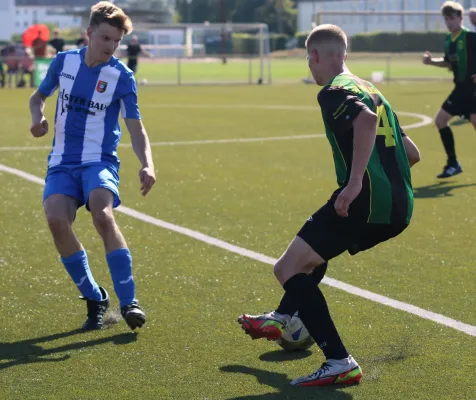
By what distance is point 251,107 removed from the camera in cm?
2397

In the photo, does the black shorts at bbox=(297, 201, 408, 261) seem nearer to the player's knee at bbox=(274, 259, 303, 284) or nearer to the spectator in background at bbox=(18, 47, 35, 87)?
the player's knee at bbox=(274, 259, 303, 284)

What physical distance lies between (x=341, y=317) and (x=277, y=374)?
113 cm

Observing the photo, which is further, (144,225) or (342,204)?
(144,225)

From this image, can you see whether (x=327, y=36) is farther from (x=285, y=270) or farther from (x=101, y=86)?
(x=101, y=86)

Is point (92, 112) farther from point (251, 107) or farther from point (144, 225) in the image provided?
point (251, 107)

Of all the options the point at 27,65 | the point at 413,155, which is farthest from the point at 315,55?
the point at 27,65

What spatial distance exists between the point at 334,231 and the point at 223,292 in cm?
199

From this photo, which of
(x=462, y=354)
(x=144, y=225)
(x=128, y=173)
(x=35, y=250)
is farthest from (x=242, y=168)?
(x=462, y=354)

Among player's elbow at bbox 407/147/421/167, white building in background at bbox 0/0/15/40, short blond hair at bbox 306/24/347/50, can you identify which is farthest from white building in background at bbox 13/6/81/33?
short blond hair at bbox 306/24/347/50

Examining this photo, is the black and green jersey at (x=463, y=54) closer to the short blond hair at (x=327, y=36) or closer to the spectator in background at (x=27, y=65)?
the short blond hair at (x=327, y=36)

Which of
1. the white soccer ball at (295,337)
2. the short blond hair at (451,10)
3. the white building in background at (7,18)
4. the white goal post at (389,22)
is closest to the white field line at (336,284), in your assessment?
the white soccer ball at (295,337)

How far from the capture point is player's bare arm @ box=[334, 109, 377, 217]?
4.73 m

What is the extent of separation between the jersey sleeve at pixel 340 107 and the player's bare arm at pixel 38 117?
2228 millimetres

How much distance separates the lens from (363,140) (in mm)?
4723
